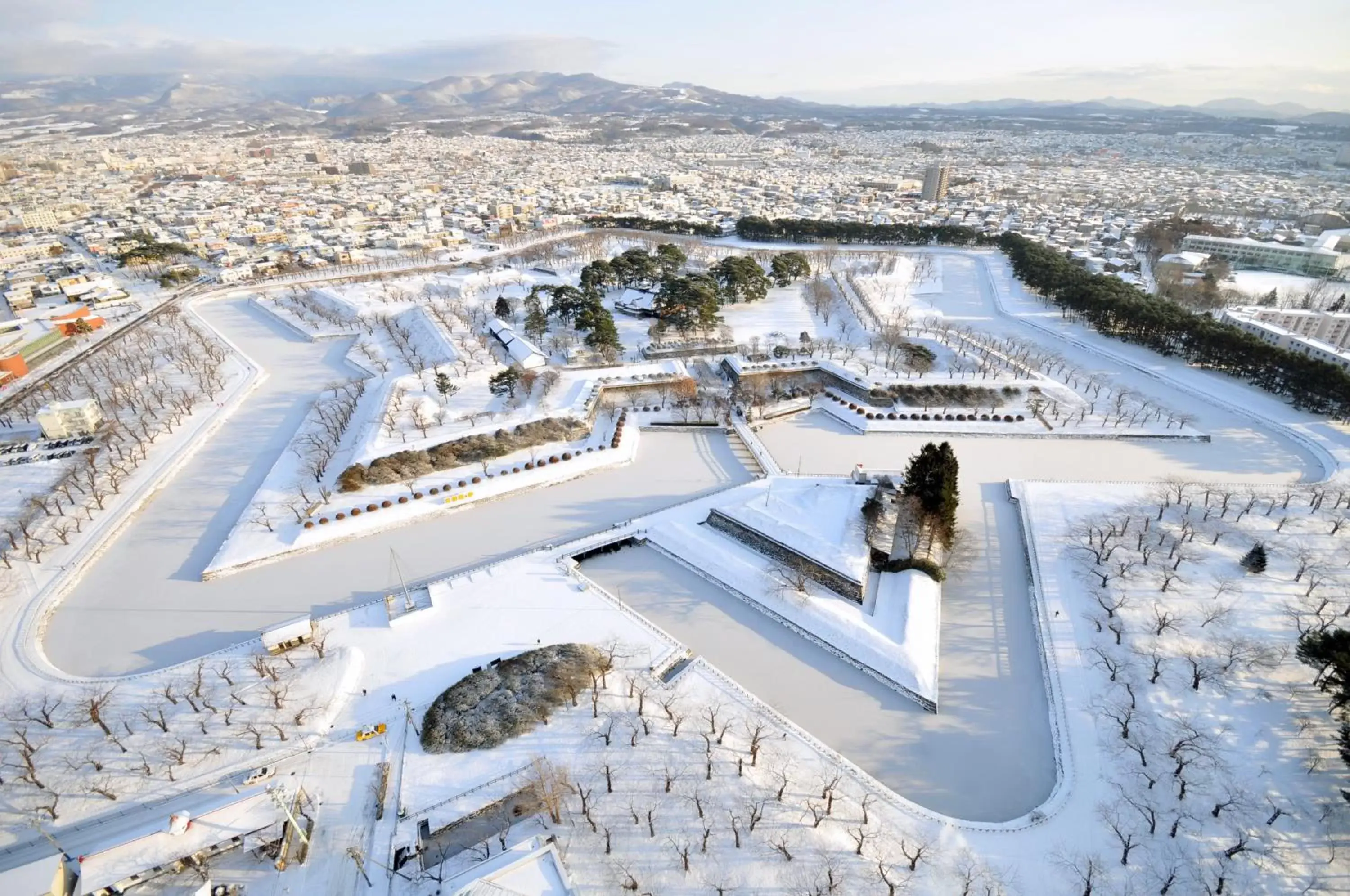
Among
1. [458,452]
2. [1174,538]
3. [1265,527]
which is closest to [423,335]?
[458,452]

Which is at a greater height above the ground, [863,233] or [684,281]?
[863,233]

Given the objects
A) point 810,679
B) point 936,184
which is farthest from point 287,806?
point 936,184

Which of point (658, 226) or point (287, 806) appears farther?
point (658, 226)

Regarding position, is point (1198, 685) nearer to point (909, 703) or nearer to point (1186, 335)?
point (909, 703)

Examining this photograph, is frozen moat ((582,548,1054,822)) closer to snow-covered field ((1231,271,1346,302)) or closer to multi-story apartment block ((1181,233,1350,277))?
snow-covered field ((1231,271,1346,302))

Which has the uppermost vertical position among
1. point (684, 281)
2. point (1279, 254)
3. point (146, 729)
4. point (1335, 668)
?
point (1279, 254)

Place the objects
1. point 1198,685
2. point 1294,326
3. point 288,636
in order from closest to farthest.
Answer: point 1198,685, point 288,636, point 1294,326

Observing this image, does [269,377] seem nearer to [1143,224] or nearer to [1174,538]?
[1174,538]
